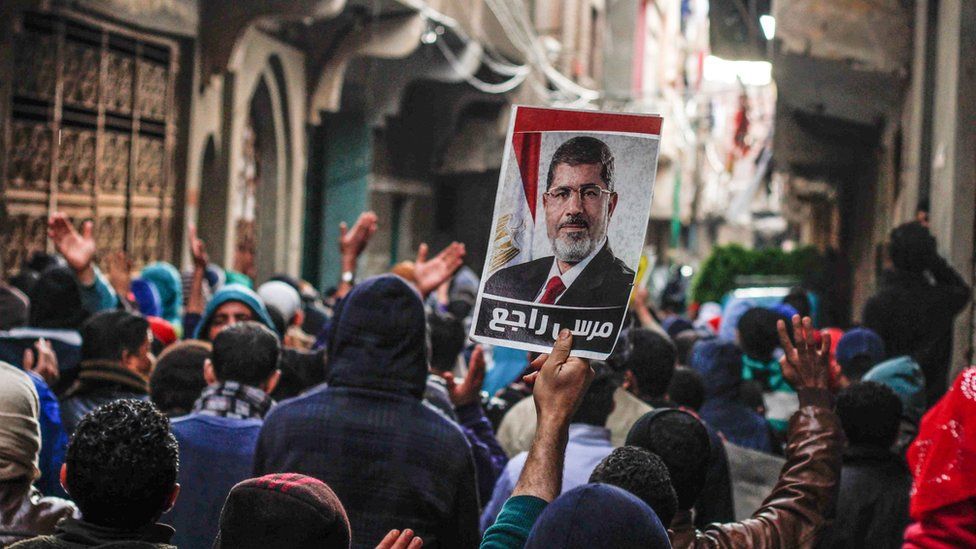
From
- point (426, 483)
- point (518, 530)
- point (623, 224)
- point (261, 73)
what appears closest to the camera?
point (518, 530)

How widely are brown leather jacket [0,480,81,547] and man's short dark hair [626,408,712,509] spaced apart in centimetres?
141

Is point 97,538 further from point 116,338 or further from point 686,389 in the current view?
point 686,389

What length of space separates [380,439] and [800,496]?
41.6 inches

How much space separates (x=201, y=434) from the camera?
3352mm

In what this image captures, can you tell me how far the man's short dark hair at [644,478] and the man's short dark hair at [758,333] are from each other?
3.40 m

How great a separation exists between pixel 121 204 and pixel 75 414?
6.56 meters

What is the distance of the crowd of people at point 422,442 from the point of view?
2.18 meters

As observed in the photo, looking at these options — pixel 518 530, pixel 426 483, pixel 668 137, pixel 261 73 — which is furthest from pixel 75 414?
pixel 668 137

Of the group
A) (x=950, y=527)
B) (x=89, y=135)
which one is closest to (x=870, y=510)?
(x=950, y=527)

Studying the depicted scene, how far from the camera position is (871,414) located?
3.71 m

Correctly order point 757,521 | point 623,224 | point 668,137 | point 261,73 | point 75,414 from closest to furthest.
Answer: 1. point 623,224
2. point 757,521
3. point 75,414
4. point 261,73
5. point 668,137

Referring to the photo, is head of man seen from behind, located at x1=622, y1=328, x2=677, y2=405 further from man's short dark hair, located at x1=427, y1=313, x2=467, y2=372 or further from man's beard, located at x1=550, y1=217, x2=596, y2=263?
man's beard, located at x1=550, y1=217, x2=596, y2=263

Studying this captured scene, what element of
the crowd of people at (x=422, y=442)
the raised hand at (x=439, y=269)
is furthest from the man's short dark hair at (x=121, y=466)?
the raised hand at (x=439, y=269)

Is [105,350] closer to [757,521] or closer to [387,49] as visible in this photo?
[757,521]
